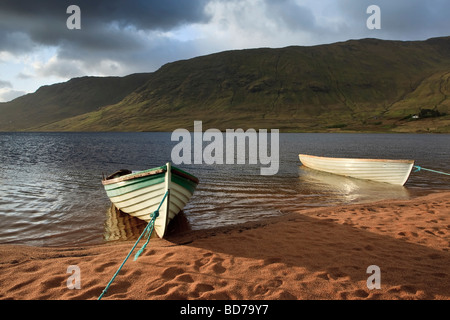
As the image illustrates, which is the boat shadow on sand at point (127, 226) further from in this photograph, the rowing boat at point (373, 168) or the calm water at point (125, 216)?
the rowing boat at point (373, 168)

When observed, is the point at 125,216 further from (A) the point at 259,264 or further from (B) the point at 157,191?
(A) the point at 259,264

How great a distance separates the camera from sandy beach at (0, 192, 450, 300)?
577cm

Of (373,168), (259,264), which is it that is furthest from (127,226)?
(373,168)

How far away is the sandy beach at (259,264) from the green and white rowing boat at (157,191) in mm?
950

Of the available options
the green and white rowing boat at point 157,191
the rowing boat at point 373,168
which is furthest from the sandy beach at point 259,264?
the rowing boat at point 373,168

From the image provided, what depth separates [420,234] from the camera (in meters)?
9.14

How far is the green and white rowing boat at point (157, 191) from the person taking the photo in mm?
9500

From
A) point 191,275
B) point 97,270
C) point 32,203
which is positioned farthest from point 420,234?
point 32,203

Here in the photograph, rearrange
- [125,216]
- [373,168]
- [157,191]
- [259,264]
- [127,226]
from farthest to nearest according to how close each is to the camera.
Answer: [373,168] < [125,216] < [127,226] < [157,191] < [259,264]

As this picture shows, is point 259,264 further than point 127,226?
No

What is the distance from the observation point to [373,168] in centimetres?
2127

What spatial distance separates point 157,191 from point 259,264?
448cm

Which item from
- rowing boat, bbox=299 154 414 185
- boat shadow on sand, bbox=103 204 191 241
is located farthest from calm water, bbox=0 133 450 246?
rowing boat, bbox=299 154 414 185
